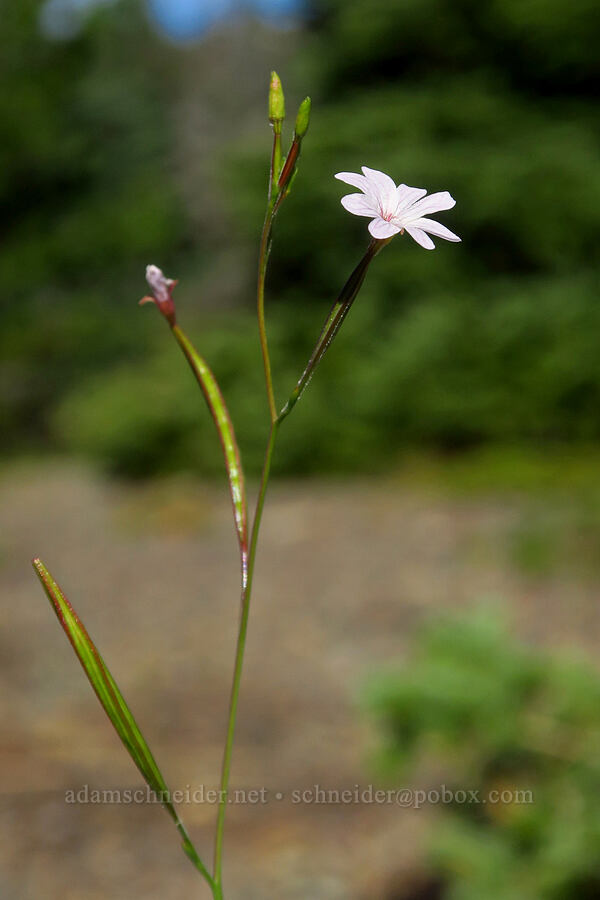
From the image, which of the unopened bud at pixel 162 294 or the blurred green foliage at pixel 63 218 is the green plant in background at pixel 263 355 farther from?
the blurred green foliage at pixel 63 218

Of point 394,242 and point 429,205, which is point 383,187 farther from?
point 394,242

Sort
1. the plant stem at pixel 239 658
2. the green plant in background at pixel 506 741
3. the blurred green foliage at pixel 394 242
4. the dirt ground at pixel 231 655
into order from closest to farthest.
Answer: the plant stem at pixel 239 658 < the green plant in background at pixel 506 741 < the dirt ground at pixel 231 655 < the blurred green foliage at pixel 394 242

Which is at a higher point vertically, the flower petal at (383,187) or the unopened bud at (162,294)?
the flower petal at (383,187)

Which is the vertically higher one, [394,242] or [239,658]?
[394,242]

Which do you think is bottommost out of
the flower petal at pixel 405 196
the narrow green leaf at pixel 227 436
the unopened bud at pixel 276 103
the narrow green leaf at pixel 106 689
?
the narrow green leaf at pixel 106 689

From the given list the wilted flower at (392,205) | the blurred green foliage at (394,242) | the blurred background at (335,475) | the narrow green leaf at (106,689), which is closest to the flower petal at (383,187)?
the wilted flower at (392,205)

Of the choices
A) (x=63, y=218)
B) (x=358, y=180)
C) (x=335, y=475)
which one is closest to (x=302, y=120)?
(x=358, y=180)

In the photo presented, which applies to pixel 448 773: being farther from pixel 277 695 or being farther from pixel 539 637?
pixel 539 637

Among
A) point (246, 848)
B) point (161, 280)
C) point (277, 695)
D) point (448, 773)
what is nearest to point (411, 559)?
point (277, 695)
